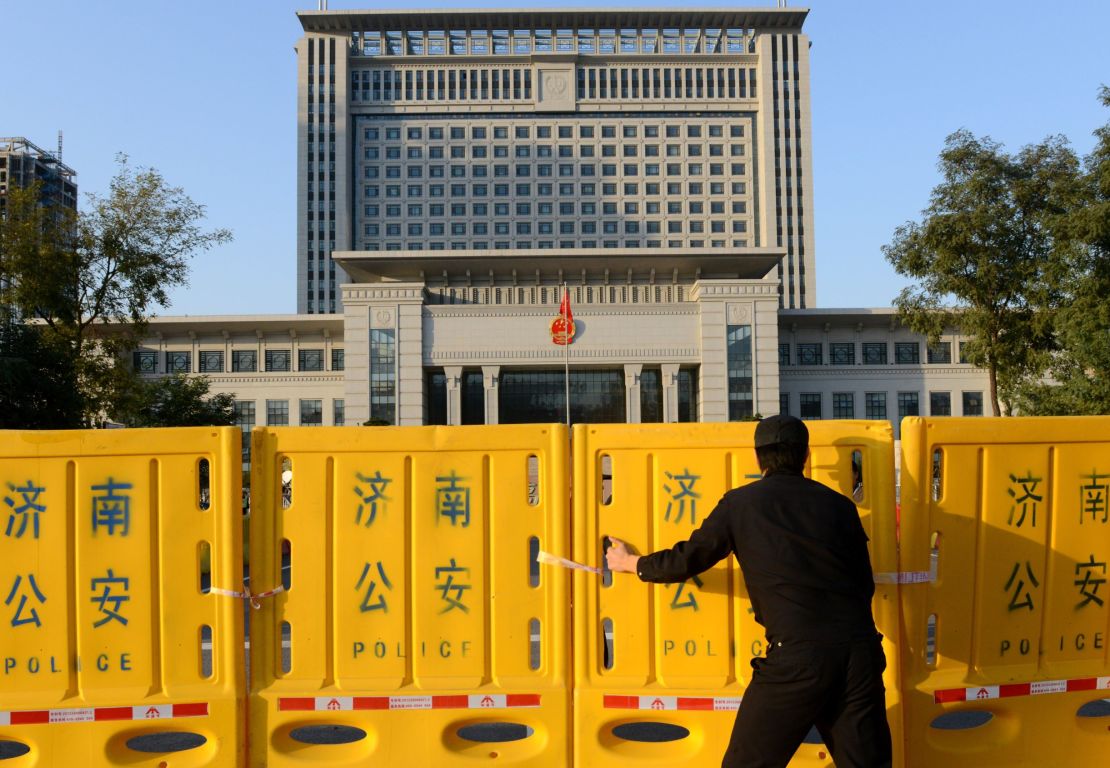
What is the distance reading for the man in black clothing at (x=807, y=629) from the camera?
3.09 meters

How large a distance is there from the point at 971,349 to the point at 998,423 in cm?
2872

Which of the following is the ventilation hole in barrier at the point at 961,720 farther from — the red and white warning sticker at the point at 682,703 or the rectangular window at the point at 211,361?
the rectangular window at the point at 211,361

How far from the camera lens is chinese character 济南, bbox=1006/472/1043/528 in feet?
14.1

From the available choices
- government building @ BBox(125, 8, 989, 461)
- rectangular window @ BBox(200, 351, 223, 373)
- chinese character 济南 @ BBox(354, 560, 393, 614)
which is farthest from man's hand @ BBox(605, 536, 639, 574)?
government building @ BBox(125, 8, 989, 461)

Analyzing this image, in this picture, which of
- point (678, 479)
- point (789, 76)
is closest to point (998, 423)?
point (678, 479)

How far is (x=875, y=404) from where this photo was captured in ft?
201

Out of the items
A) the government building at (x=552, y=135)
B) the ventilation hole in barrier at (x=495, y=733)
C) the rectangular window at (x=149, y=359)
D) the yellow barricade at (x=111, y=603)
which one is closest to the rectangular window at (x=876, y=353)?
the government building at (x=552, y=135)

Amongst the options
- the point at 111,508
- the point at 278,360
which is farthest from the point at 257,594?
the point at 278,360

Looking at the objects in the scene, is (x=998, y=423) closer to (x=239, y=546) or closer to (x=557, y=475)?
(x=557, y=475)

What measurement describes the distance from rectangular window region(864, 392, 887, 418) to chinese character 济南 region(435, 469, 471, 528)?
200 feet

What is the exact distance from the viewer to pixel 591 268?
57375 mm

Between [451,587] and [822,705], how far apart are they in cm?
182

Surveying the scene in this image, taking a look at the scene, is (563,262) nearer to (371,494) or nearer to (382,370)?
(382,370)

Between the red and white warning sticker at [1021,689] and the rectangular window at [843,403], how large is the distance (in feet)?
196
